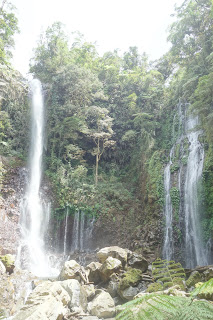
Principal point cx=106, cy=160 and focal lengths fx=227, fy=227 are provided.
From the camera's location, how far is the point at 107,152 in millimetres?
19797

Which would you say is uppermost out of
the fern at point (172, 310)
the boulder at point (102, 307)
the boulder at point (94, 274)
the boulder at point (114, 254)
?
the fern at point (172, 310)

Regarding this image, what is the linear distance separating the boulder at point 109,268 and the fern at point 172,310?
692cm

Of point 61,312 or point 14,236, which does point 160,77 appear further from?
point 61,312

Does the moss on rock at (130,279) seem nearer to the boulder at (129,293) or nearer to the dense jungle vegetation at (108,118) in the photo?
the boulder at (129,293)

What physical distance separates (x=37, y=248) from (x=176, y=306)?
13.4m

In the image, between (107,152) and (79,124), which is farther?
(107,152)

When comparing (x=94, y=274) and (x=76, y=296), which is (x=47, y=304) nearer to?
(x=76, y=296)

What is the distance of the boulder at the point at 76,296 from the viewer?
6254 mm

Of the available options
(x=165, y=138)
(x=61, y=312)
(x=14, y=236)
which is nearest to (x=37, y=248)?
(x=14, y=236)

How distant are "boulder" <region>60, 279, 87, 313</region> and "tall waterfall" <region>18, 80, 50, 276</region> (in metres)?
5.05

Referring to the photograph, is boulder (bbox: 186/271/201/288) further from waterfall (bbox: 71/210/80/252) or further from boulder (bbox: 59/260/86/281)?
waterfall (bbox: 71/210/80/252)

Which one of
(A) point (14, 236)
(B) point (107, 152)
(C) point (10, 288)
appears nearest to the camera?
(C) point (10, 288)

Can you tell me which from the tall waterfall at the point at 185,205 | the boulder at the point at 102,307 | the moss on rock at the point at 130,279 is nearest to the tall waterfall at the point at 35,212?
the moss on rock at the point at 130,279

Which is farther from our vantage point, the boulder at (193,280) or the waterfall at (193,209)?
the waterfall at (193,209)
